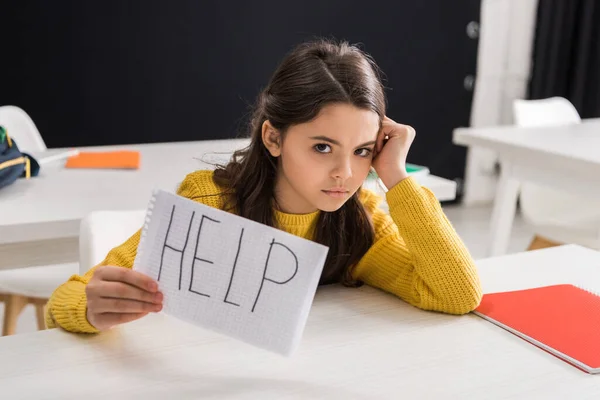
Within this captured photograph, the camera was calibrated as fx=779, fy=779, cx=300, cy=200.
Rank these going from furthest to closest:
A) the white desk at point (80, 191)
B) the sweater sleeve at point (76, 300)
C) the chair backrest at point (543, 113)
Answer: the chair backrest at point (543, 113) < the white desk at point (80, 191) < the sweater sleeve at point (76, 300)

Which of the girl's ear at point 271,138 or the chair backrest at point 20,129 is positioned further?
the chair backrest at point 20,129

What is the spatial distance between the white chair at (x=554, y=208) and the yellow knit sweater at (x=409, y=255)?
142cm

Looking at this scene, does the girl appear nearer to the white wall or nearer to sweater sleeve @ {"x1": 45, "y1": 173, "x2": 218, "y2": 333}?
sweater sleeve @ {"x1": 45, "y1": 173, "x2": 218, "y2": 333}

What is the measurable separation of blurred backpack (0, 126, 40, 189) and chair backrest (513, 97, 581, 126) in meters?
1.81

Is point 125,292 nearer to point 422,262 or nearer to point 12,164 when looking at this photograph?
point 422,262

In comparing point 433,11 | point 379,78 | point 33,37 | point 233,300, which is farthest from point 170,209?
point 433,11

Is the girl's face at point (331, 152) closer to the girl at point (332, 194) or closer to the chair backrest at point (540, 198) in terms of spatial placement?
the girl at point (332, 194)

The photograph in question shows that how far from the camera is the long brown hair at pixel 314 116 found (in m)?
1.12

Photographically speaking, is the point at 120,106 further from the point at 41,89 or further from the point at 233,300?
the point at 233,300

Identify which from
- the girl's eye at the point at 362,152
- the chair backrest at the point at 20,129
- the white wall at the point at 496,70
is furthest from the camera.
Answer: the white wall at the point at 496,70

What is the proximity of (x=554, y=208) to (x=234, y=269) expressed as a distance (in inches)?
86.8

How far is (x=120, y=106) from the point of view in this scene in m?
3.88

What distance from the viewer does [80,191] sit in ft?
6.38

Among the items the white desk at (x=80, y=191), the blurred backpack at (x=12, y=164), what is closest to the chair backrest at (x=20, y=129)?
the white desk at (x=80, y=191)
